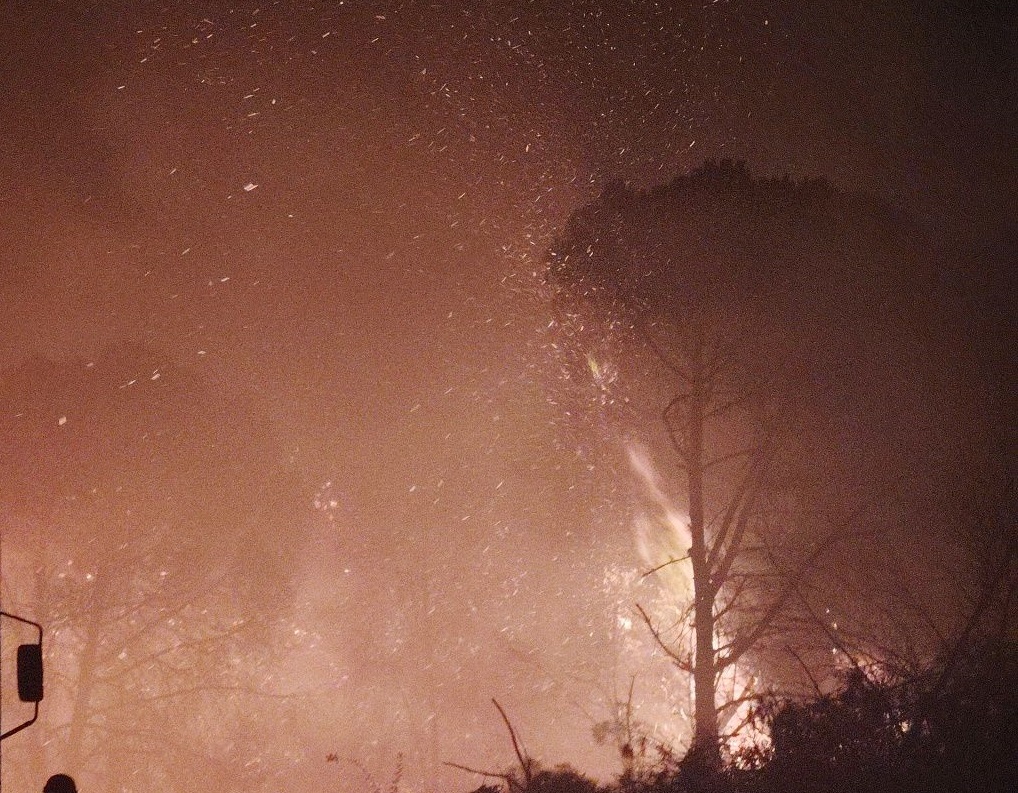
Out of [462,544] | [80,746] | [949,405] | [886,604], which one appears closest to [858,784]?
[886,604]

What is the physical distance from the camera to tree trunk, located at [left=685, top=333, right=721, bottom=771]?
33.0 feet

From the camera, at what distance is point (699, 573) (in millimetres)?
10688

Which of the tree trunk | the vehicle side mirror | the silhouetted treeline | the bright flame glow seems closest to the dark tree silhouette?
the tree trunk

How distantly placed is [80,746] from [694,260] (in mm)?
12519

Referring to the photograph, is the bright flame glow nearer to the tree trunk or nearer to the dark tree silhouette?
the tree trunk

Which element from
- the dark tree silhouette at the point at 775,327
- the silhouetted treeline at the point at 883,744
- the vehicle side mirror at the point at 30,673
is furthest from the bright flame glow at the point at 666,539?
the vehicle side mirror at the point at 30,673

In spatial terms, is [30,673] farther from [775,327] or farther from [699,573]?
[775,327]

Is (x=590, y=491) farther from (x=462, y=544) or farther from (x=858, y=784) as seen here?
(x=858, y=784)

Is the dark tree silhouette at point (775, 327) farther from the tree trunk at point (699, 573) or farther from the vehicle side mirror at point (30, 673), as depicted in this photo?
the vehicle side mirror at point (30, 673)

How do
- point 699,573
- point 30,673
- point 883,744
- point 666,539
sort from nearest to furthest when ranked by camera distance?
1. point 30,673
2. point 883,744
3. point 699,573
4. point 666,539

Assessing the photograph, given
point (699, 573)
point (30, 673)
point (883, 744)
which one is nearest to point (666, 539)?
point (699, 573)

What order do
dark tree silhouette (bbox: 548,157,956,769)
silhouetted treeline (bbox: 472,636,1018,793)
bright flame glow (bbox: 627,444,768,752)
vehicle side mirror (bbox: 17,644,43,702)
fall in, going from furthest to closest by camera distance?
1. bright flame glow (bbox: 627,444,768,752)
2. dark tree silhouette (bbox: 548,157,956,769)
3. silhouetted treeline (bbox: 472,636,1018,793)
4. vehicle side mirror (bbox: 17,644,43,702)

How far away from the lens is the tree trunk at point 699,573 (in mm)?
10070

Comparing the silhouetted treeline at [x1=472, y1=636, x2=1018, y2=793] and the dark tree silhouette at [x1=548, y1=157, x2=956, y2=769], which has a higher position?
the dark tree silhouette at [x1=548, y1=157, x2=956, y2=769]
